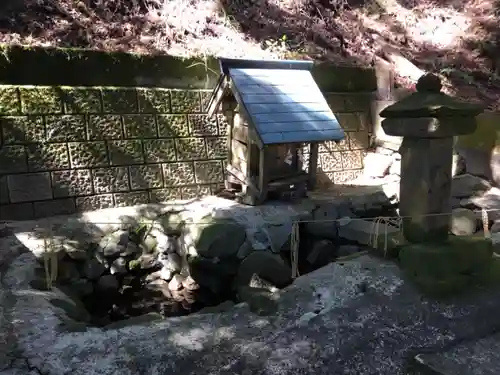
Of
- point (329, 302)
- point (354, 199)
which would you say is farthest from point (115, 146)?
point (329, 302)

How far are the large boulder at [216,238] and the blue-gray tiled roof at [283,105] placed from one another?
1.16 metres

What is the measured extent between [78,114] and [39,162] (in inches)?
32.7

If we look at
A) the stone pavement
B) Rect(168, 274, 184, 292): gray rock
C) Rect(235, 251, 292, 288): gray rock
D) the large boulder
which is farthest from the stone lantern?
Rect(168, 274, 184, 292): gray rock

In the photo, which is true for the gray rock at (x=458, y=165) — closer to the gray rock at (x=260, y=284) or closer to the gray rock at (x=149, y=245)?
the gray rock at (x=260, y=284)

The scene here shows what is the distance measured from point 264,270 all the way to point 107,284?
1891 mm

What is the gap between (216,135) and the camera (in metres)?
7.39

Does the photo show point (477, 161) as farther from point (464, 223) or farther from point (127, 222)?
point (127, 222)

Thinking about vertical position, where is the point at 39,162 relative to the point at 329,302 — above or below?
above

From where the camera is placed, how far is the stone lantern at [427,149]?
158 inches

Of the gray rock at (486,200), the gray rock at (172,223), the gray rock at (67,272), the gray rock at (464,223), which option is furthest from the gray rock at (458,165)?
the gray rock at (67,272)

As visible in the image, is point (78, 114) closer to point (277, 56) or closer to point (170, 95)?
point (170, 95)

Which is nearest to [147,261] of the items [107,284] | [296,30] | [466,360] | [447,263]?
[107,284]

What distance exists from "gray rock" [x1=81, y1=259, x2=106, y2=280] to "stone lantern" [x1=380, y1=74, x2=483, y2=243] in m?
3.47

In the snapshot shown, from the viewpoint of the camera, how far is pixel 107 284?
547 cm
